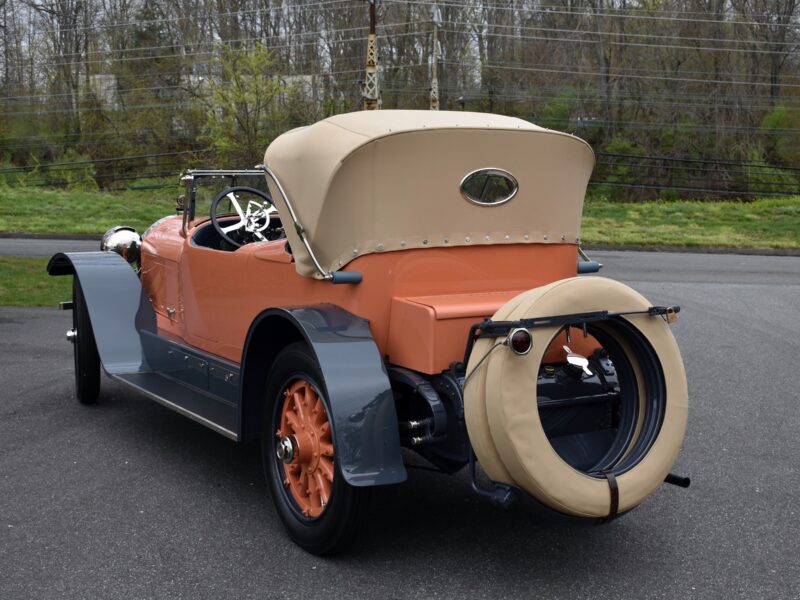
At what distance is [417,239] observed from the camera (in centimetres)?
405

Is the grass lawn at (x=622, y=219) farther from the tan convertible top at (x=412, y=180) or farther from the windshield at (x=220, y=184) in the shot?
the tan convertible top at (x=412, y=180)

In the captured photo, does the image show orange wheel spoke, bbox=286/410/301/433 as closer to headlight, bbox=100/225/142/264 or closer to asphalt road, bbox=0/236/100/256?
headlight, bbox=100/225/142/264

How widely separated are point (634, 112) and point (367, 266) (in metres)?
36.8

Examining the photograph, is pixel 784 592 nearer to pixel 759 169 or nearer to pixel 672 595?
pixel 672 595

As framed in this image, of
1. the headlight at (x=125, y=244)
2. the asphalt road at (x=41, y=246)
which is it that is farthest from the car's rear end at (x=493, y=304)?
the asphalt road at (x=41, y=246)

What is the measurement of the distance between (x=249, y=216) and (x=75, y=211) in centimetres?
2159

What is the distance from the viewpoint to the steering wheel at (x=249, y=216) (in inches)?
227

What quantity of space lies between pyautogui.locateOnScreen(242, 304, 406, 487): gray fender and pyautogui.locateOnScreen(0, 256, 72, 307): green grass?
758cm

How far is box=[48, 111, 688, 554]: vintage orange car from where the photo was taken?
134 inches

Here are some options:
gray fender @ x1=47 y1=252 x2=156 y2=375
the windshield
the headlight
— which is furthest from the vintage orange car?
the headlight

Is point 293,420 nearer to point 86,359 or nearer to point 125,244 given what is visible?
point 86,359

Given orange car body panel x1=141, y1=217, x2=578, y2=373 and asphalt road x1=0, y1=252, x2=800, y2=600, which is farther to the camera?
orange car body panel x1=141, y1=217, x2=578, y2=373

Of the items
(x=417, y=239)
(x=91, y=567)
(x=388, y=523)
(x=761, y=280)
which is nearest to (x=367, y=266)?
(x=417, y=239)

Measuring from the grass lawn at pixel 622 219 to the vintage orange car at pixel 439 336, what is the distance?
1701 centimetres
